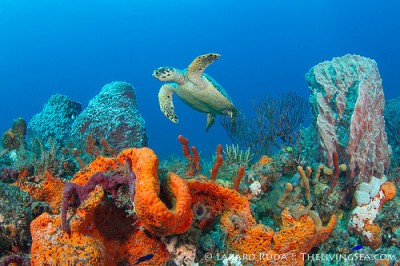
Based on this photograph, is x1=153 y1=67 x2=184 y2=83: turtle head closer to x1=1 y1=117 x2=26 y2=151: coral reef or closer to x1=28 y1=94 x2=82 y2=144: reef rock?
x1=28 y1=94 x2=82 y2=144: reef rock

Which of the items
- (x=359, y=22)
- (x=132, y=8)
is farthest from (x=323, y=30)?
(x=132, y=8)

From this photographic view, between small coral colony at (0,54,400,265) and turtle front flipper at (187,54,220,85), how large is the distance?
5.77 feet

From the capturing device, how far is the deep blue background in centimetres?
9906

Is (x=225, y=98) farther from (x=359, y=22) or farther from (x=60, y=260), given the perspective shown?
(x=359, y=22)

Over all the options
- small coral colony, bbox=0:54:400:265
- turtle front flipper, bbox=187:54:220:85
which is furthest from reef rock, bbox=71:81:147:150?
turtle front flipper, bbox=187:54:220:85

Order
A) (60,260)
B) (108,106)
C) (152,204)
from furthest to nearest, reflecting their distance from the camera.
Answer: (108,106) < (60,260) < (152,204)

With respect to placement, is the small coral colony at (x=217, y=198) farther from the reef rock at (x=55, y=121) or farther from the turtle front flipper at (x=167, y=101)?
the turtle front flipper at (x=167, y=101)

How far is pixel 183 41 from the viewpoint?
392 feet

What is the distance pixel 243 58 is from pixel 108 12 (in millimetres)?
58847

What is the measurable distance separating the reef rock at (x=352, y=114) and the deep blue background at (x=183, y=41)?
284ft

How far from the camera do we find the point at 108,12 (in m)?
117

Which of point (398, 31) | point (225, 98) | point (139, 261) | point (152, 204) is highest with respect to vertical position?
point (398, 31)

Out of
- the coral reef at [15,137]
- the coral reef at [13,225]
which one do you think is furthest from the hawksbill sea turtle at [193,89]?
the coral reef at [13,225]

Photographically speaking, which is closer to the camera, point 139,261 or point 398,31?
point 139,261
